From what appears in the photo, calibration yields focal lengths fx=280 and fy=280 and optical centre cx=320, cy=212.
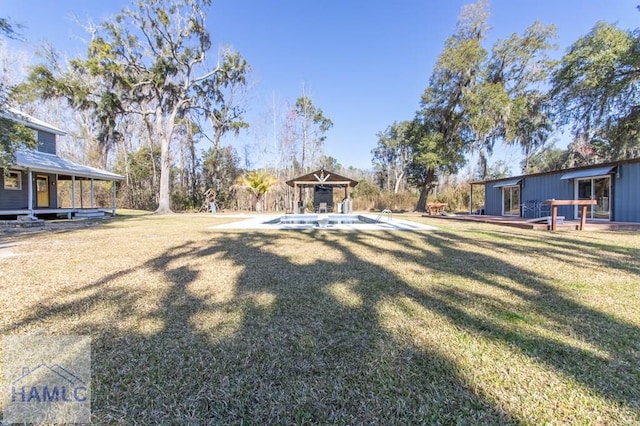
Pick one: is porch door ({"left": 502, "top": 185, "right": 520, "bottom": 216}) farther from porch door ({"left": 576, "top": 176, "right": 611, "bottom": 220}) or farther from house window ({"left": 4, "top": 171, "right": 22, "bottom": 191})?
house window ({"left": 4, "top": 171, "right": 22, "bottom": 191})

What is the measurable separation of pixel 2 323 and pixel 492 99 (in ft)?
66.2

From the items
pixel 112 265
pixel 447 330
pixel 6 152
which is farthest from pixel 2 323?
pixel 6 152

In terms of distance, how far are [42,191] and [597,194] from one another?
24206 millimetres

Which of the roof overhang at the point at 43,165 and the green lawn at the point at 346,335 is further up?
the roof overhang at the point at 43,165

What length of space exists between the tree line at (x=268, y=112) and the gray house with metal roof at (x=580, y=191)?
422cm

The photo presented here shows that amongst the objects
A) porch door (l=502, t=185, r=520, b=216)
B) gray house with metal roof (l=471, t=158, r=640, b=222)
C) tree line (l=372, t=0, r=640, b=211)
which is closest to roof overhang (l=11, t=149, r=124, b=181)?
tree line (l=372, t=0, r=640, b=211)

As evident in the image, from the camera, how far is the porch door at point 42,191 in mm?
13177

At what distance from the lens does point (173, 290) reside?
3055 millimetres

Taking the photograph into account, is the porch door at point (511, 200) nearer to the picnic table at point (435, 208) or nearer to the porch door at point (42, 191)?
the picnic table at point (435, 208)

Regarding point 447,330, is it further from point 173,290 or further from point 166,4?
point 166,4

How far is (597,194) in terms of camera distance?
10875 mm

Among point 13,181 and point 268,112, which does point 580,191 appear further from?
point 13,181

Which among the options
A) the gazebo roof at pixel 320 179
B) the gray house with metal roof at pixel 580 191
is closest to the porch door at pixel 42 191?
the gazebo roof at pixel 320 179

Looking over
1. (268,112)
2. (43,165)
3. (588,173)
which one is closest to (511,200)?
(588,173)
